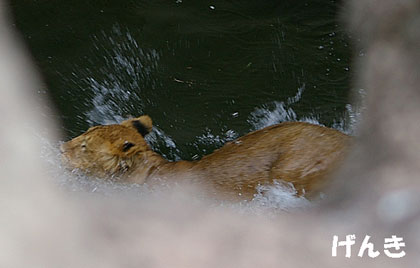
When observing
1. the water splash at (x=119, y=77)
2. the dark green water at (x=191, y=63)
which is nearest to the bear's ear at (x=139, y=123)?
the dark green water at (x=191, y=63)

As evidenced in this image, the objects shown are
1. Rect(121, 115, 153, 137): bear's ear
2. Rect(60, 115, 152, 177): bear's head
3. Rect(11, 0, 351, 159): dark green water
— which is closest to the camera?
Rect(60, 115, 152, 177): bear's head

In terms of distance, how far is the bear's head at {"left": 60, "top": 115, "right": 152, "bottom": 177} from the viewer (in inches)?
181

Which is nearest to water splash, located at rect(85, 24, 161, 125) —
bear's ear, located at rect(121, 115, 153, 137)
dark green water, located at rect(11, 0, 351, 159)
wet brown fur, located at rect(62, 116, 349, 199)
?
dark green water, located at rect(11, 0, 351, 159)

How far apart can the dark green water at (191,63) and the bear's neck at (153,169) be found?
718 millimetres

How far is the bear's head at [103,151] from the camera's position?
181 inches

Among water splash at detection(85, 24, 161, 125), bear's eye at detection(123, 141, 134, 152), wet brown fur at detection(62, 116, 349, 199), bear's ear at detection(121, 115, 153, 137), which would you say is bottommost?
wet brown fur at detection(62, 116, 349, 199)

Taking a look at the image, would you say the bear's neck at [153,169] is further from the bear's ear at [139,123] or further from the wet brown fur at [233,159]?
the bear's ear at [139,123]

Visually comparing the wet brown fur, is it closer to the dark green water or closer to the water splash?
the dark green water

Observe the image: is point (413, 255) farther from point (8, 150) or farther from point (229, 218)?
point (8, 150)

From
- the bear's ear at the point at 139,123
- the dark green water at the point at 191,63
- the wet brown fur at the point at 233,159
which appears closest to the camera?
the wet brown fur at the point at 233,159

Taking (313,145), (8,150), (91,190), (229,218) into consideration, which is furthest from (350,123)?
(8,150)

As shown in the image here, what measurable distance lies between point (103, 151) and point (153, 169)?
0.41 meters

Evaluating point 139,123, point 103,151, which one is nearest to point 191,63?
point 139,123

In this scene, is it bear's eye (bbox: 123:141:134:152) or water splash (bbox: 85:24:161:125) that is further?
water splash (bbox: 85:24:161:125)
